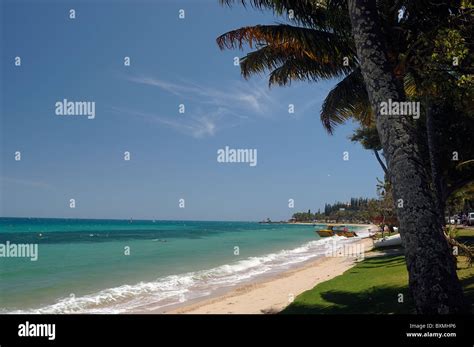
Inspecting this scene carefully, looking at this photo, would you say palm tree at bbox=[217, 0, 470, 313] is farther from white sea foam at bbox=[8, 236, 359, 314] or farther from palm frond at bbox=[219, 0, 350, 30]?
white sea foam at bbox=[8, 236, 359, 314]

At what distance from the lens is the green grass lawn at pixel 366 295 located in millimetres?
8542

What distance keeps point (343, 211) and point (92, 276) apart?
585ft

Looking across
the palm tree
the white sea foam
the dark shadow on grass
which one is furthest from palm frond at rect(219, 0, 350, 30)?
the white sea foam

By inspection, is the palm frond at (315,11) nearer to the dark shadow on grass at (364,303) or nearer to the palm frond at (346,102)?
the palm frond at (346,102)

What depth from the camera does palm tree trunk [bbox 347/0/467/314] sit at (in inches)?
193

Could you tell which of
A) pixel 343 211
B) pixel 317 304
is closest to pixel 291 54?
pixel 317 304

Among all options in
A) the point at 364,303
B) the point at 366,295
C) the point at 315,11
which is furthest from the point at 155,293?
the point at 315,11

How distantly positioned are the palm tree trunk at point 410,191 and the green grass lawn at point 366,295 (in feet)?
8.77

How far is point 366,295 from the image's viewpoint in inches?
409

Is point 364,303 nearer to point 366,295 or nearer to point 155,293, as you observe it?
point 366,295

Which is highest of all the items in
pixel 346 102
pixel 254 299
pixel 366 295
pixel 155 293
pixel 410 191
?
pixel 346 102

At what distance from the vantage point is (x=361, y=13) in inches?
233

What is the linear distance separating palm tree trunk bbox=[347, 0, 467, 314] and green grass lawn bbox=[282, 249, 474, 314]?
2.67m

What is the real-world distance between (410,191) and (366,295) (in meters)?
6.22
